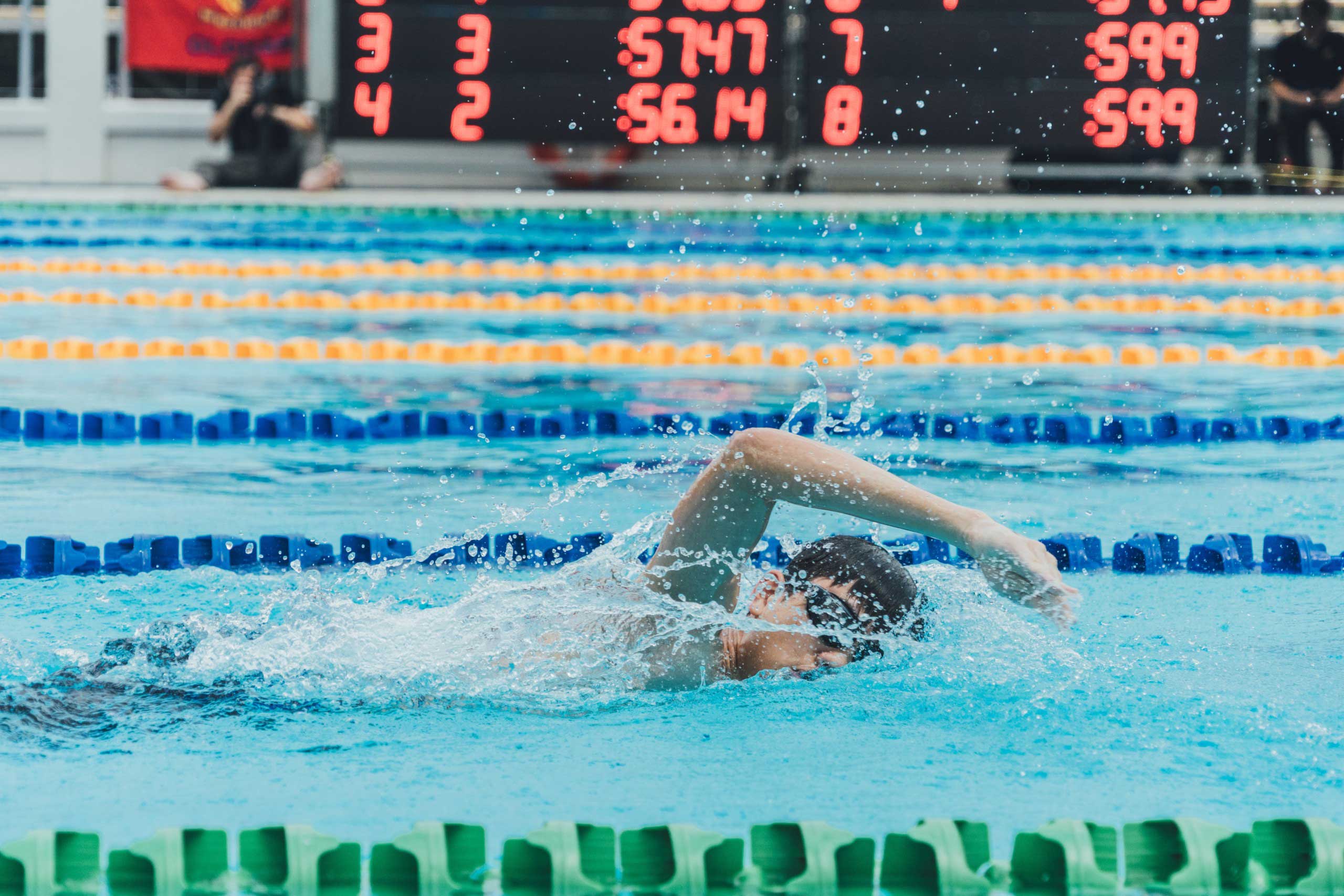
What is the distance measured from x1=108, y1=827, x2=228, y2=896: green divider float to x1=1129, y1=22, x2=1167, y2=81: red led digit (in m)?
9.77

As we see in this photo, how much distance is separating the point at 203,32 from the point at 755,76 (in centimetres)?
435

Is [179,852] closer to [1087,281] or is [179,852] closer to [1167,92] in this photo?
[1087,281]

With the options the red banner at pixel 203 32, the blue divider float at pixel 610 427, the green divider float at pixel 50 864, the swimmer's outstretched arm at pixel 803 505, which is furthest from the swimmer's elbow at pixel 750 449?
the red banner at pixel 203 32

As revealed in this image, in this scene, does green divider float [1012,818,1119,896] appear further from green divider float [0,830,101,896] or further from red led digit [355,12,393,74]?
red led digit [355,12,393,74]

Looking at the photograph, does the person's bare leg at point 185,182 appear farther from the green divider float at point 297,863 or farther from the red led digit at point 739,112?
the green divider float at point 297,863

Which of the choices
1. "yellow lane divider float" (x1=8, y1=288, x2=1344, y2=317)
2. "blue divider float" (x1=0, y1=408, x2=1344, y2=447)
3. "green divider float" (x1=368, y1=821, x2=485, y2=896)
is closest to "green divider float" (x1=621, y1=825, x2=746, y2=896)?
"green divider float" (x1=368, y1=821, x2=485, y2=896)

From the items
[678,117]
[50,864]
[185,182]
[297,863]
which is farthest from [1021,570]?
[185,182]

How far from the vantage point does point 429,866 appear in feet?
6.65

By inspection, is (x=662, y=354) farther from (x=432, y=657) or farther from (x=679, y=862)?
(x=679, y=862)

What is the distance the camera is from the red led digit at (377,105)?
10.7 m

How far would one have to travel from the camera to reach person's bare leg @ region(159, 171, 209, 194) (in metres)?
11.3

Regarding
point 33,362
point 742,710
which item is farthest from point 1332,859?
point 33,362

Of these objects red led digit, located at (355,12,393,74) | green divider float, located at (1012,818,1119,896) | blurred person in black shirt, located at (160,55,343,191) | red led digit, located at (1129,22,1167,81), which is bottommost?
green divider float, located at (1012,818,1119,896)

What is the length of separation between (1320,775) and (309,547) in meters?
2.22
